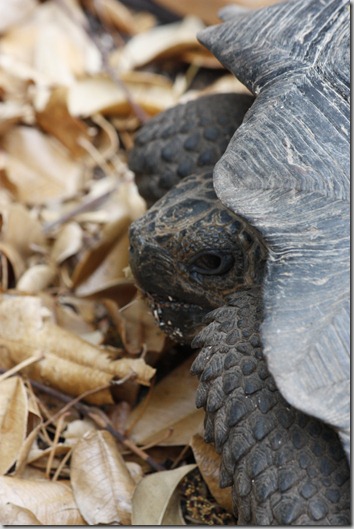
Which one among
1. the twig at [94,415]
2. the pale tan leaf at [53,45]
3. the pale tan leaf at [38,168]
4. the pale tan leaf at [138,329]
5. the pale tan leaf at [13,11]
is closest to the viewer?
the twig at [94,415]

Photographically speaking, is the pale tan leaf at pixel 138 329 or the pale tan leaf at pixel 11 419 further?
the pale tan leaf at pixel 138 329

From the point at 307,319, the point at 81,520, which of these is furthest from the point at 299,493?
the point at 81,520

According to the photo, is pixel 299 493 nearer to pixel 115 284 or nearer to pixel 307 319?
pixel 307 319

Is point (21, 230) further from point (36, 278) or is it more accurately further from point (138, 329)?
point (138, 329)

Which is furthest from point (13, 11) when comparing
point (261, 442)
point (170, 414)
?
point (261, 442)

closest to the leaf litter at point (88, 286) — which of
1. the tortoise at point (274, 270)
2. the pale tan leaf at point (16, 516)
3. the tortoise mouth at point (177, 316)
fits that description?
the pale tan leaf at point (16, 516)

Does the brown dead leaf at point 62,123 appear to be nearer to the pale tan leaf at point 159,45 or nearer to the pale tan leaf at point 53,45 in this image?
the pale tan leaf at point 53,45
